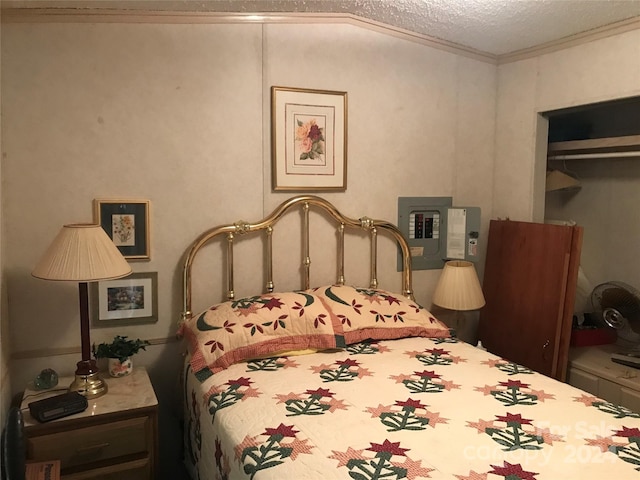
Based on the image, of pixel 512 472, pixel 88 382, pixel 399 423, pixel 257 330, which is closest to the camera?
pixel 512 472

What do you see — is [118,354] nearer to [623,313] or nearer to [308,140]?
[308,140]

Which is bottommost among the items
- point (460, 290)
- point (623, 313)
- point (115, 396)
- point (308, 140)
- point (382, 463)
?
point (115, 396)

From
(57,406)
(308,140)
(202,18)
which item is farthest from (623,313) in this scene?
(57,406)

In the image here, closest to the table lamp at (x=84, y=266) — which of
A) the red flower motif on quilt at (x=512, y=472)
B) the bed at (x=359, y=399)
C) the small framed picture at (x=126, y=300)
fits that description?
the small framed picture at (x=126, y=300)

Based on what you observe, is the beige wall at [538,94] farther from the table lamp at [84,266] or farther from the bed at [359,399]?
the table lamp at [84,266]

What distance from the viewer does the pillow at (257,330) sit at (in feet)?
7.79

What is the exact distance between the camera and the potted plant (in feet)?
8.22

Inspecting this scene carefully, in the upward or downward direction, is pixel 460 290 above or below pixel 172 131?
below

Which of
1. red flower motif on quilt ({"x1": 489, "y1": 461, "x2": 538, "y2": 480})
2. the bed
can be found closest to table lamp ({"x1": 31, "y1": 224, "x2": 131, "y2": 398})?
the bed

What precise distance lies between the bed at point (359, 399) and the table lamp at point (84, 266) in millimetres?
436

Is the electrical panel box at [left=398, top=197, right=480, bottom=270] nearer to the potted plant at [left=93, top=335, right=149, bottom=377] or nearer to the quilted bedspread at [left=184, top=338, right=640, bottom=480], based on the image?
the quilted bedspread at [left=184, top=338, right=640, bottom=480]

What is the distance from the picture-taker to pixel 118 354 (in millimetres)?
2506

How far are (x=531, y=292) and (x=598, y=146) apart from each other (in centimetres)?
98

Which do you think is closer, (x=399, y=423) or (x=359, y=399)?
(x=399, y=423)
